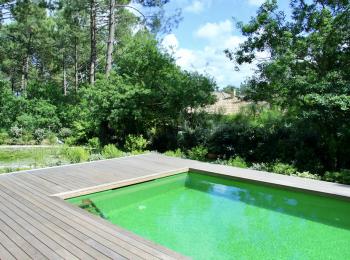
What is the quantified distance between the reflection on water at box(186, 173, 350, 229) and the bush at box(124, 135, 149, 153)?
361 cm

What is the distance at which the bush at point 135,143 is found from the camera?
35.7 ft

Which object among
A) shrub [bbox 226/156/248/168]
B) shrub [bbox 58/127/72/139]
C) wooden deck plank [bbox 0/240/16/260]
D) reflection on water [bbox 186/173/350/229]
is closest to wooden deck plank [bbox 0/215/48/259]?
wooden deck plank [bbox 0/240/16/260]

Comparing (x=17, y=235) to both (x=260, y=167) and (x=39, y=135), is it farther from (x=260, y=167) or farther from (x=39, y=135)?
(x=39, y=135)

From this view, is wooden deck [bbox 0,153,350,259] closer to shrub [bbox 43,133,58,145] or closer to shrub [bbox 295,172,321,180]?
shrub [bbox 295,172,321,180]

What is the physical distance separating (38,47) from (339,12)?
77.4 ft

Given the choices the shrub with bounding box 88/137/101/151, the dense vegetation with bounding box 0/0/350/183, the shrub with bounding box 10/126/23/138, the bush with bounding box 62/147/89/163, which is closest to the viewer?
the dense vegetation with bounding box 0/0/350/183

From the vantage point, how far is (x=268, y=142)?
30.5ft

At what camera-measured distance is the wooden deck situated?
3.43 m

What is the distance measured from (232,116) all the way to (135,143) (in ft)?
12.0

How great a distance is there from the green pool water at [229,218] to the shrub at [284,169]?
134cm

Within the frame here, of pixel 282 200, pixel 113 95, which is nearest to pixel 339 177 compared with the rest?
pixel 282 200

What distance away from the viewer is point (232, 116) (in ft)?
38.0

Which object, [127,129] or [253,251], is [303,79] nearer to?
[253,251]

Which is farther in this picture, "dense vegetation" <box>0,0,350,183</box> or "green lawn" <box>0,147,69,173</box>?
"green lawn" <box>0,147,69,173</box>
